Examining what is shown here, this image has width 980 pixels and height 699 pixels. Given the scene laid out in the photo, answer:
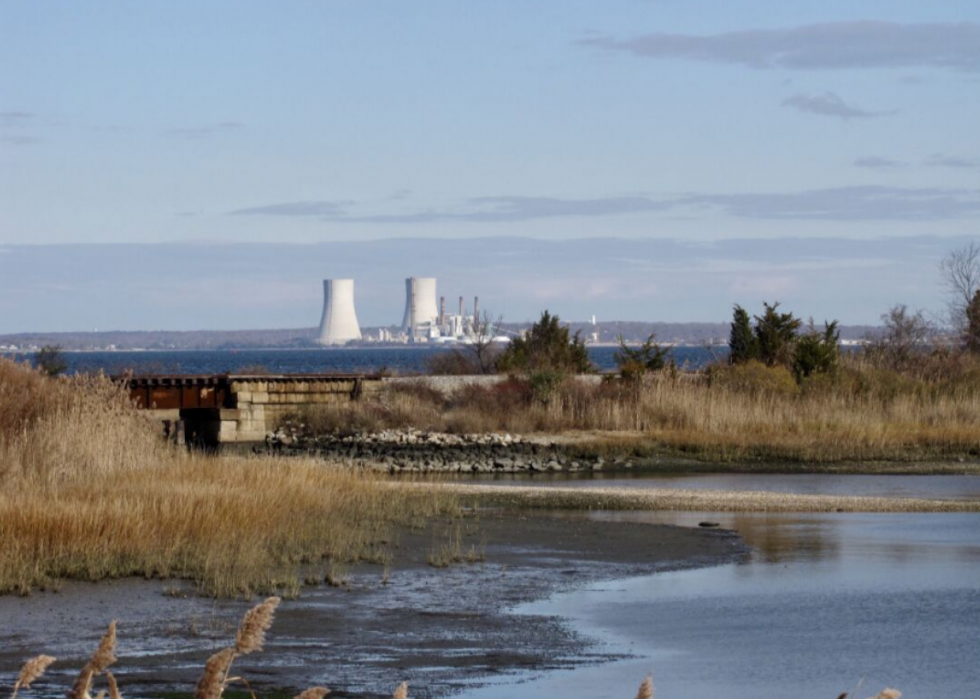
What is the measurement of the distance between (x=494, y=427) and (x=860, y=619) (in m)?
30.4

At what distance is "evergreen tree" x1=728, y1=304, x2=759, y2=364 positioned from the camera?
54344mm

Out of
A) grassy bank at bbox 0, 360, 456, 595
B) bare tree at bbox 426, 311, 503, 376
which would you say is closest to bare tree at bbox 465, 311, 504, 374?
bare tree at bbox 426, 311, 503, 376

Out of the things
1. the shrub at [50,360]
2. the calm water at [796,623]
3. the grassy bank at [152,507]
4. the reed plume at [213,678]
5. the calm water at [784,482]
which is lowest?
the calm water at [784,482]

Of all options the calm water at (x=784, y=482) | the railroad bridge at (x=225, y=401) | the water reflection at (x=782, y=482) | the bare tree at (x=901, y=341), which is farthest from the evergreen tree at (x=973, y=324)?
the railroad bridge at (x=225, y=401)

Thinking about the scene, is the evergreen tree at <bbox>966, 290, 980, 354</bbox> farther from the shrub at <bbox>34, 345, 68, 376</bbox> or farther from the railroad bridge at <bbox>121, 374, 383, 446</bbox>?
the shrub at <bbox>34, 345, 68, 376</bbox>

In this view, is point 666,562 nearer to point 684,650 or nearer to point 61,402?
point 684,650

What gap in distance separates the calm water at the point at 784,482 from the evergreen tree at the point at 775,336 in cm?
1519

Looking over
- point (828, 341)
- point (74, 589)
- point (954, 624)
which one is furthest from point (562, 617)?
point (828, 341)

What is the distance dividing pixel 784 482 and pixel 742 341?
63.3 ft

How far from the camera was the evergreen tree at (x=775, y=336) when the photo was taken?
5384cm

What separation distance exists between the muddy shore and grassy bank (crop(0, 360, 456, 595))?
0.53 m

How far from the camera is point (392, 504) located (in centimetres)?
2567

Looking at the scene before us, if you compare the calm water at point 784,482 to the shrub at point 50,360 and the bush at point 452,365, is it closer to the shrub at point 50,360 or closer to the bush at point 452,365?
the bush at point 452,365

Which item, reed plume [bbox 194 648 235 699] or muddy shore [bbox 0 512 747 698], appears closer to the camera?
reed plume [bbox 194 648 235 699]
